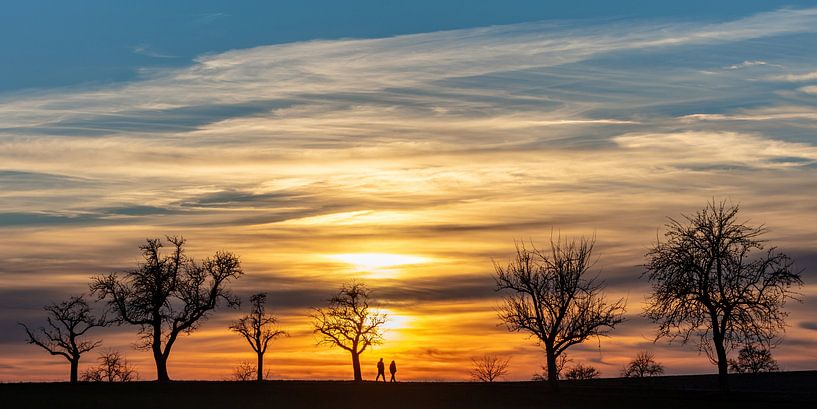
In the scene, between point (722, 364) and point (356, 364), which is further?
point (356, 364)

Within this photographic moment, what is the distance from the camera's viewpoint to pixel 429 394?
69.1 m

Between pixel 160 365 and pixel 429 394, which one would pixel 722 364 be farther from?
A: pixel 160 365

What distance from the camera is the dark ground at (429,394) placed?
61.5 metres

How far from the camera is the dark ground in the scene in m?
61.5

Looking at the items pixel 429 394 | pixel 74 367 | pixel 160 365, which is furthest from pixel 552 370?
pixel 74 367

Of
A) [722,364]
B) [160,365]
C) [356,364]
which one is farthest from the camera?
[356,364]

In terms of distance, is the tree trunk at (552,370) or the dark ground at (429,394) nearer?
the dark ground at (429,394)

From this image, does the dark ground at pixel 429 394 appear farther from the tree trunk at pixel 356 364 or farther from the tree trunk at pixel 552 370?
the tree trunk at pixel 356 364

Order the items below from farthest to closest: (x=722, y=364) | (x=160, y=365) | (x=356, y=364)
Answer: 1. (x=356, y=364)
2. (x=160, y=365)
3. (x=722, y=364)

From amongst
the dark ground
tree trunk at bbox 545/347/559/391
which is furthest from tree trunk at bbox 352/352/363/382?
tree trunk at bbox 545/347/559/391

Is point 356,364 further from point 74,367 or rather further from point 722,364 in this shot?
point 722,364

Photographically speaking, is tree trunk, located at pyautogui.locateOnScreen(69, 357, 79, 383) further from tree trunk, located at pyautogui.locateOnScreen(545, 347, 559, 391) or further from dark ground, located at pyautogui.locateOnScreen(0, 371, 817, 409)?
tree trunk, located at pyautogui.locateOnScreen(545, 347, 559, 391)

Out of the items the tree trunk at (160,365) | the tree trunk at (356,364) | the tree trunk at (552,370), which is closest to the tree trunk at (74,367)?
the tree trunk at (160,365)

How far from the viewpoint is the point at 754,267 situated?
68.8 metres
